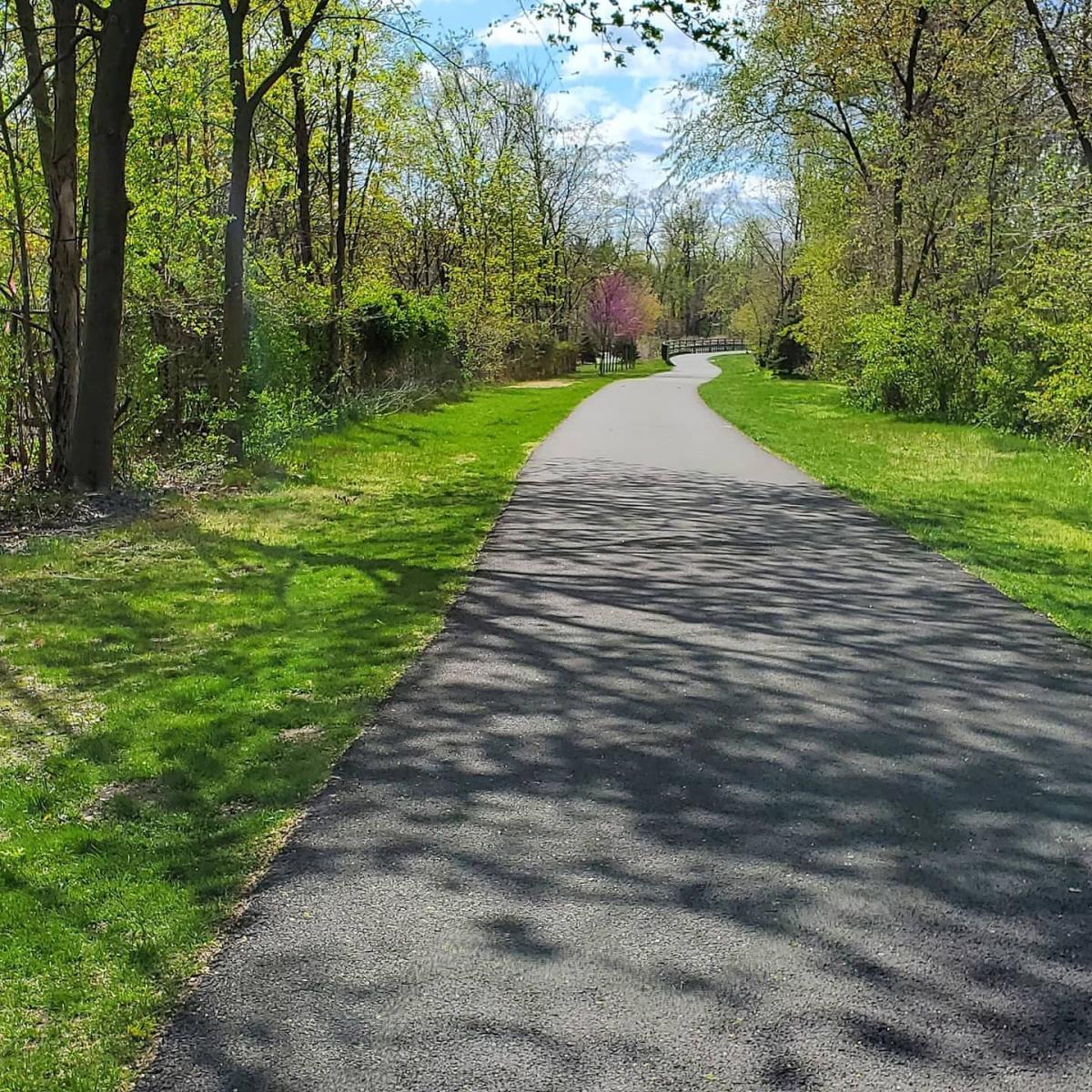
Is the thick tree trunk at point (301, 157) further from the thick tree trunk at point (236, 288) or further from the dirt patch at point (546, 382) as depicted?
the dirt patch at point (546, 382)

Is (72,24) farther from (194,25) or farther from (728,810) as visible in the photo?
(728,810)

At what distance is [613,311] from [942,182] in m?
50.0

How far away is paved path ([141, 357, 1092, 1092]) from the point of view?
8.76 ft

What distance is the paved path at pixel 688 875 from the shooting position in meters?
2.67

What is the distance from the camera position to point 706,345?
9594 centimetres

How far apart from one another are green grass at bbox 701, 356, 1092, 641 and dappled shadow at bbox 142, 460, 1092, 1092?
178 cm

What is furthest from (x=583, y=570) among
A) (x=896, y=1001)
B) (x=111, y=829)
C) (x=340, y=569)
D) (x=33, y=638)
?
(x=896, y=1001)

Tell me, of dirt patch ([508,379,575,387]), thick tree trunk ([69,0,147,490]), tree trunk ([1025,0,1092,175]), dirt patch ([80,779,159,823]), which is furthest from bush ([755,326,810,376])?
dirt patch ([80,779,159,823])

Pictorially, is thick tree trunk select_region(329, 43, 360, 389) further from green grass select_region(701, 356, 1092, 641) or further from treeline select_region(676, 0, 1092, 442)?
treeline select_region(676, 0, 1092, 442)

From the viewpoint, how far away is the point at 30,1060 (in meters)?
2.61

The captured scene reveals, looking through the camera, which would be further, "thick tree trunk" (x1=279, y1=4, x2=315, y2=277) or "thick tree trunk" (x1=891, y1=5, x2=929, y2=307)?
"thick tree trunk" (x1=891, y1=5, x2=929, y2=307)

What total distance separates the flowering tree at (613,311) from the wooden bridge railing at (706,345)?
8159 millimetres

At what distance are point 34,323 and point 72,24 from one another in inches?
115

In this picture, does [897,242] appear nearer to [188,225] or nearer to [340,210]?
[340,210]
